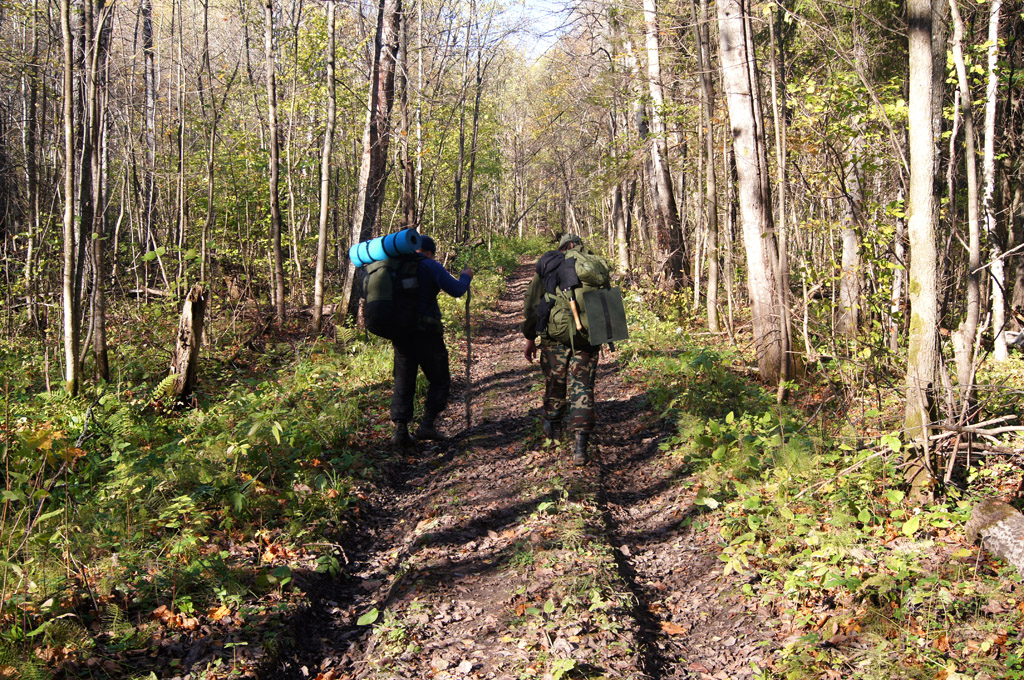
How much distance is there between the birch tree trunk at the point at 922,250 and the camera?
4.40m

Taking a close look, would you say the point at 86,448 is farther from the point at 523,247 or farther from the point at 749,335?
the point at 523,247

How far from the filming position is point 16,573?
11.2ft

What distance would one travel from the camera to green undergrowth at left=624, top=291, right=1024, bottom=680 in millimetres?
3287

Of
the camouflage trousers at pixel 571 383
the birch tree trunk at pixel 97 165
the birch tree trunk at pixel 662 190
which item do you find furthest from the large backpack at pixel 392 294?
Answer: the birch tree trunk at pixel 662 190

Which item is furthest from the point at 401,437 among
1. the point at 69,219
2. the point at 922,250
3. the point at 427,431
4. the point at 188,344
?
the point at 922,250

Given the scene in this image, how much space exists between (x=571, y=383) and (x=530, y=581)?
2.50m

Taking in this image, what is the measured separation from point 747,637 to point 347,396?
5.66m

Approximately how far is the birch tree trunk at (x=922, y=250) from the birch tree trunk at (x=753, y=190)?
3.01 meters

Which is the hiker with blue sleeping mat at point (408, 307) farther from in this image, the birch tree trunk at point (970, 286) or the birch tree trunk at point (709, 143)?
the birch tree trunk at point (709, 143)

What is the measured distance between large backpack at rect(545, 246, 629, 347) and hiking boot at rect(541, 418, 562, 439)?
35.6 inches

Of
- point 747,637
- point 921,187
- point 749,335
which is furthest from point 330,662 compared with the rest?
point 749,335

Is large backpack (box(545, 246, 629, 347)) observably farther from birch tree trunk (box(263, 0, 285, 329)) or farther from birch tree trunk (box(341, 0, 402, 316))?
birch tree trunk (box(263, 0, 285, 329))

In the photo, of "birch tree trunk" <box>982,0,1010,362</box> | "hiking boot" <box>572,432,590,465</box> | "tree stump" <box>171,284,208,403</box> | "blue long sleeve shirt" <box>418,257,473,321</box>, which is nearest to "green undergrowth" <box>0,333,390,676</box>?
"tree stump" <box>171,284,208,403</box>

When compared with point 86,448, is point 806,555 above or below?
below
